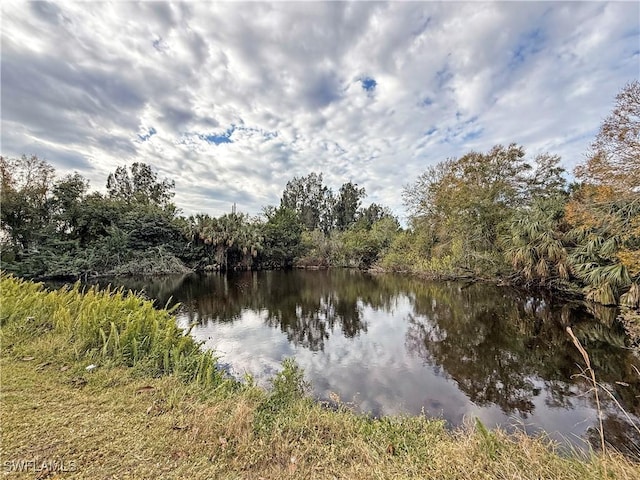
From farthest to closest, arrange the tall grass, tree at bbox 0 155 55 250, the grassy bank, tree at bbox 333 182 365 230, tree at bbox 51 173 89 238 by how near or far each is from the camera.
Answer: tree at bbox 333 182 365 230 < tree at bbox 51 173 89 238 < tree at bbox 0 155 55 250 < the tall grass < the grassy bank

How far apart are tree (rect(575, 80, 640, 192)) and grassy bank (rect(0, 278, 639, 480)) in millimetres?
8985

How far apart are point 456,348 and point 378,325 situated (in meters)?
2.72

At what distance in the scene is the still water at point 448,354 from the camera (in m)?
4.57

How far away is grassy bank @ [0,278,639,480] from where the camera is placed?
6.88 feet

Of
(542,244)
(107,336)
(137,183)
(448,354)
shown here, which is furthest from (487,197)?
(137,183)

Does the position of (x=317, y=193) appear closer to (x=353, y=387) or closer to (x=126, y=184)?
(x=126, y=184)

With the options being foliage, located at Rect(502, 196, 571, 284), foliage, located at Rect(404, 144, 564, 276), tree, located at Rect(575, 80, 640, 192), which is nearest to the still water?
foliage, located at Rect(502, 196, 571, 284)

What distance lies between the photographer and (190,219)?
28188mm

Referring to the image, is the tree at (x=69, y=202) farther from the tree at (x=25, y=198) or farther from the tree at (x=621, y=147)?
the tree at (x=621, y=147)

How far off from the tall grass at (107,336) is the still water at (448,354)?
5.65 feet

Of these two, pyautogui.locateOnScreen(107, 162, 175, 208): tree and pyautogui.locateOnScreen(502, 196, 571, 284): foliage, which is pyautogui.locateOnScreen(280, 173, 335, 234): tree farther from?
pyautogui.locateOnScreen(502, 196, 571, 284): foliage

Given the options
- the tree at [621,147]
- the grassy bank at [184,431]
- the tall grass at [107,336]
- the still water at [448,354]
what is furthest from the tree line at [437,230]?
the tall grass at [107,336]

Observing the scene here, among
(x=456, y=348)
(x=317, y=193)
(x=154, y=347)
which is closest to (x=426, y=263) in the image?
(x=456, y=348)

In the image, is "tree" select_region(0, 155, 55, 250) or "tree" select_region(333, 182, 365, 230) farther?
"tree" select_region(333, 182, 365, 230)
